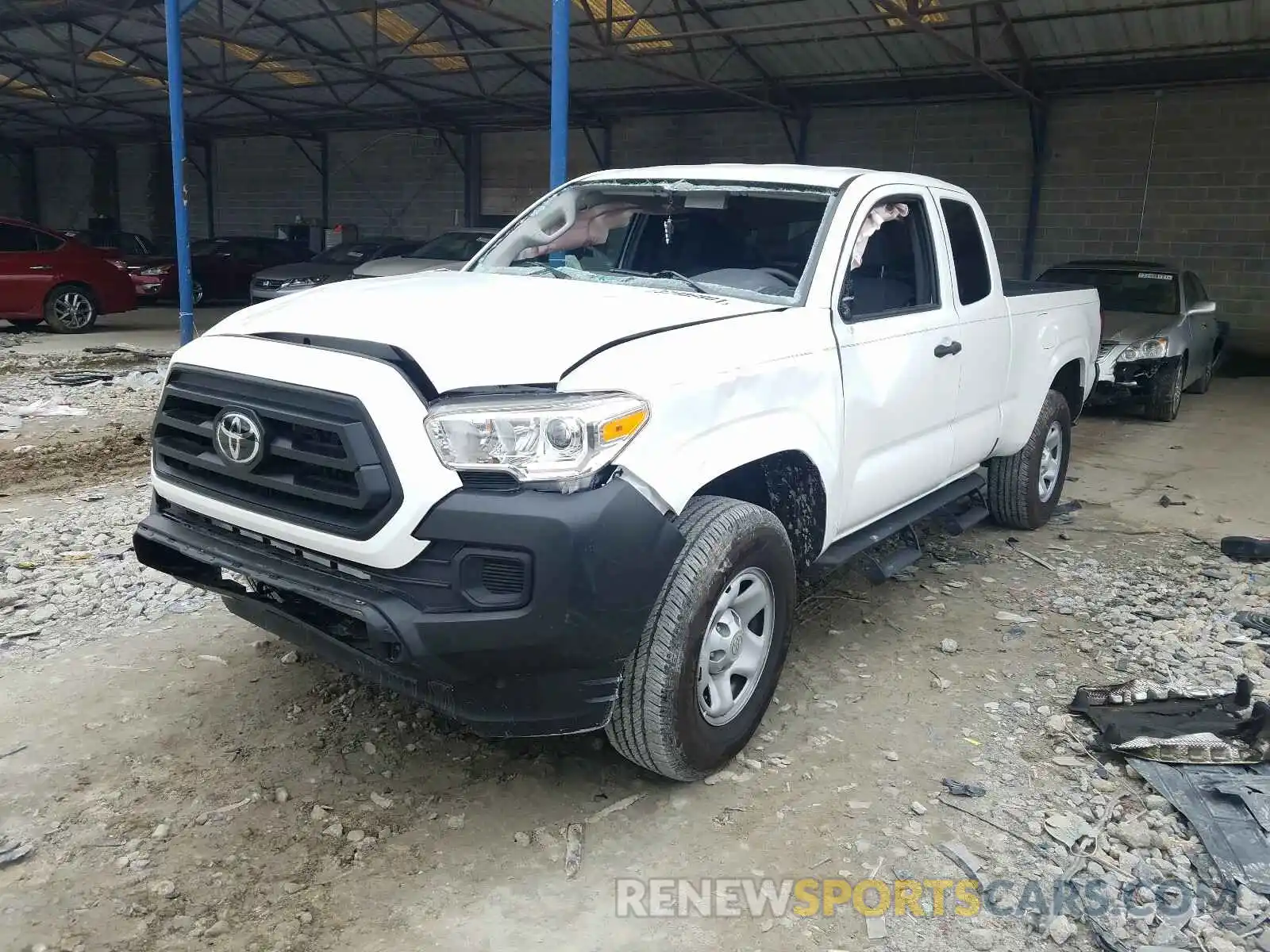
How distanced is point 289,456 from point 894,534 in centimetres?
249

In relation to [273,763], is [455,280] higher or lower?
higher

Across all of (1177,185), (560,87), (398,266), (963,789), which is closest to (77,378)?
(398,266)

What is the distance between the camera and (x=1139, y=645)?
432 cm

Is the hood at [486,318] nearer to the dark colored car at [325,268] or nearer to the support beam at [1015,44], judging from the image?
the support beam at [1015,44]

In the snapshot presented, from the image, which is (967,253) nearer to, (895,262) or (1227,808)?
(895,262)

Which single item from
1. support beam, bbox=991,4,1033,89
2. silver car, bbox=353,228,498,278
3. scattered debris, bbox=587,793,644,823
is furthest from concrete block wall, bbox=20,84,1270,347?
scattered debris, bbox=587,793,644,823

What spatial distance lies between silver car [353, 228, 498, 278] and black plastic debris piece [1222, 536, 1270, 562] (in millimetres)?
9354

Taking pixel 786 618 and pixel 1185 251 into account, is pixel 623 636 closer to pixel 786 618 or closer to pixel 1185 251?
pixel 786 618

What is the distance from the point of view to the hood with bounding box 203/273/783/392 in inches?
105

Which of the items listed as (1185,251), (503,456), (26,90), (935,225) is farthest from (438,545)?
(26,90)

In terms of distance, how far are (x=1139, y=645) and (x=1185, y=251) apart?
1230cm

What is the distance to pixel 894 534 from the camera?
416 centimetres

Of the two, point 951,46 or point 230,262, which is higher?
point 951,46

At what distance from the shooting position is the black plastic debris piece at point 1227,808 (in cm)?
277
